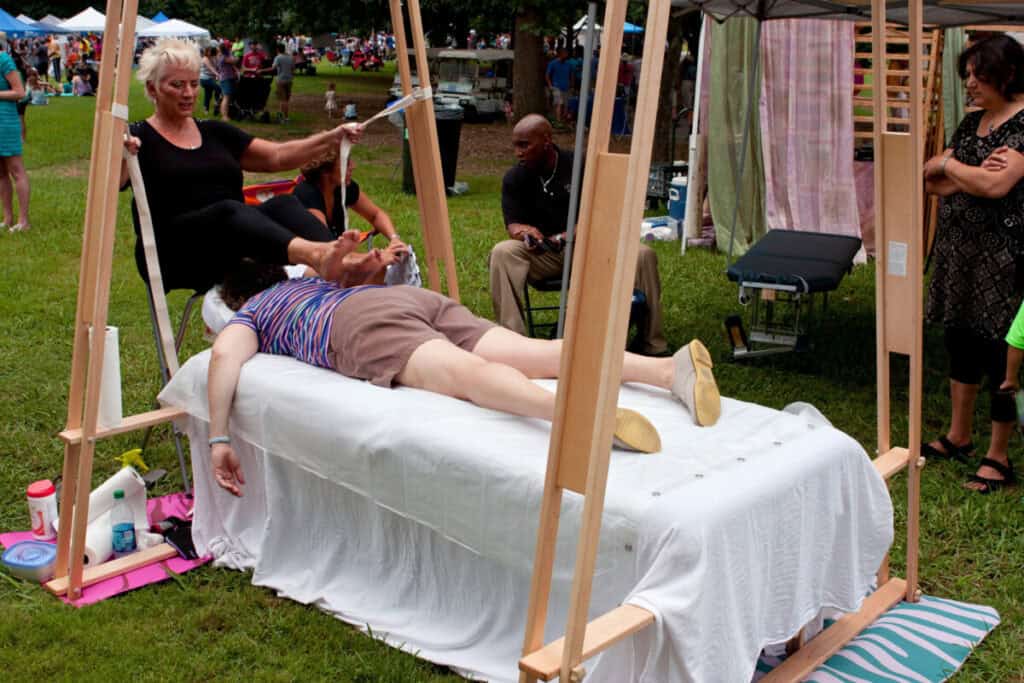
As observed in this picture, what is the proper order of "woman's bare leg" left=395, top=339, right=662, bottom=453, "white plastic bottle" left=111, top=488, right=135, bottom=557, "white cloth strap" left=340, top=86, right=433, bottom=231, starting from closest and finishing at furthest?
"woman's bare leg" left=395, top=339, right=662, bottom=453 → "white plastic bottle" left=111, top=488, right=135, bottom=557 → "white cloth strap" left=340, top=86, right=433, bottom=231

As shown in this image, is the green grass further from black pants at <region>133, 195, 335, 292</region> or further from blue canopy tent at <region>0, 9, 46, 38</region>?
blue canopy tent at <region>0, 9, 46, 38</region>

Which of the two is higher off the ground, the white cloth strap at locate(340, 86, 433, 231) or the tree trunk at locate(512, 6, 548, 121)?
the tree trunk at locate(512, 6, 548, 121)

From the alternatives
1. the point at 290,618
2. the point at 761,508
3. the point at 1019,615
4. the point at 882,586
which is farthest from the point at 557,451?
the point at 1019,615

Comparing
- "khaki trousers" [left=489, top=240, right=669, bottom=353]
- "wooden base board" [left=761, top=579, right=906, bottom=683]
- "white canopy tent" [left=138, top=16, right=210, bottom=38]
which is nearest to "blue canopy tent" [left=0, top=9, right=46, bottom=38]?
"white canopy tent" [left=138, top=16, right=210, bottom=38]

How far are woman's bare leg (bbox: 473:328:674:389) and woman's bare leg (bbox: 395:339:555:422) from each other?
119 mm

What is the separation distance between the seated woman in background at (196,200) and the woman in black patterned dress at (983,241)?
2117 mm

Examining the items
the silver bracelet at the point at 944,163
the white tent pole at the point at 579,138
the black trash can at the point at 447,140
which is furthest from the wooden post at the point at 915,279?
the black trash can at the point at 447,140

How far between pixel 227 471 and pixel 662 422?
1220 millimetres

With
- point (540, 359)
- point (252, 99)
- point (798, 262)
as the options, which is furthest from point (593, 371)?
point (252, 99)

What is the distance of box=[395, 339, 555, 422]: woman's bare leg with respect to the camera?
9.10ft

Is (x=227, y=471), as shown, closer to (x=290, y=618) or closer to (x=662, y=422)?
(x=290, y=618)

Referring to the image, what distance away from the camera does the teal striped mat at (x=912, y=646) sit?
8.77 ft

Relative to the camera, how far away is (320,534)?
3.16 metres

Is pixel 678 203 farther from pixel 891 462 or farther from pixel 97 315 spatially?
pixel 97 315
